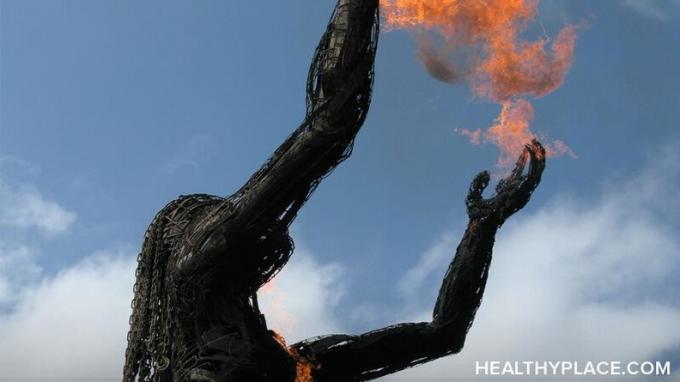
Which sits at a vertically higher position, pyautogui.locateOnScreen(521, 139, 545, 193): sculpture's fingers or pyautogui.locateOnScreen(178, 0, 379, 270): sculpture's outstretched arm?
pyautogui.locateOnScreen(521, 139, 545, 193): sculpture's fingers

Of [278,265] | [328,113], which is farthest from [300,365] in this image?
[328,113]

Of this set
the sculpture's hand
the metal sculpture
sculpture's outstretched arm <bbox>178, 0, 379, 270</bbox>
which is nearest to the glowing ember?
the metal sculpture

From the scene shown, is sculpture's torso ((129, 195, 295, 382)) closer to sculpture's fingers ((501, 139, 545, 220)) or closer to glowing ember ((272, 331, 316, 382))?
glowing ember ((272, 331, 316, 382))

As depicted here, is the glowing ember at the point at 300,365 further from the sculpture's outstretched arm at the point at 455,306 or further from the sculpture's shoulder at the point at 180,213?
the sculpture's shoulder at the point at 180,213

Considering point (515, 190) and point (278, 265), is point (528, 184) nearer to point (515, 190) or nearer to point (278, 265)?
point (515, 190)

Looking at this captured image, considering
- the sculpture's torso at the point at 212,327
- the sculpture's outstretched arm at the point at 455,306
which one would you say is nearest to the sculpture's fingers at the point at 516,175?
the sculpture's outstretched arm at the point at 455,306

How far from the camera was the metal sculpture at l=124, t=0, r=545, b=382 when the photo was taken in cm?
1253

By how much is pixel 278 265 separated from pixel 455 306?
2.87 m

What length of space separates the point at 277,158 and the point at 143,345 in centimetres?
358

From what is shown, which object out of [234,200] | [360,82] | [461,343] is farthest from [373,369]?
[360,82]

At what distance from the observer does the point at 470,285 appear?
15.3 metres

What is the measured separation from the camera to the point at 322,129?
1249 centimetres

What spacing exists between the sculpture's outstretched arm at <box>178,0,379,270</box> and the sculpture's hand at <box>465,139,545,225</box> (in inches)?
136

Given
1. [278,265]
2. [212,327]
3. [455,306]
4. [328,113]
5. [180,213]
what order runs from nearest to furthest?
1. [328,113]
2. [212,327]
3. [278,265]
4. [180,213]
5. [455,306]
